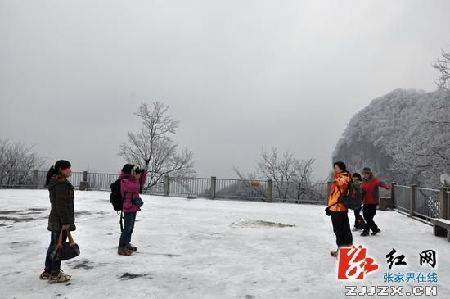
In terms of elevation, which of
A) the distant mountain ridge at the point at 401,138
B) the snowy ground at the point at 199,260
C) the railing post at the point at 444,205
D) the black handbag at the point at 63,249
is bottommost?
the snowy ground at the point at 199,260

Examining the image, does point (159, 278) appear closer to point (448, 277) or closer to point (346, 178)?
point (346, 178)

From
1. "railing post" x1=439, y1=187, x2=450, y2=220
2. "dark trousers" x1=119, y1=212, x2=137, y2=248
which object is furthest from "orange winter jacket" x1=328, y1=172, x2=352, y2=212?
"railing post" x1=439, y1=187, x2=450, y2=220

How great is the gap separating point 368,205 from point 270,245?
3173mm

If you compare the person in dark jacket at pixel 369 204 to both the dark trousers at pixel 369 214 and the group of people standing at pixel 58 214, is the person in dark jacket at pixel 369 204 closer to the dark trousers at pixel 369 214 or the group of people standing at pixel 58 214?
the dark trousers at pixel 369 214

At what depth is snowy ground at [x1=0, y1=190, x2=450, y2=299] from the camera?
5.16 meters

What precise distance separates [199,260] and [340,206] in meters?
2.79

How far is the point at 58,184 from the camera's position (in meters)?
5.26

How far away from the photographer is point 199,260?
272 inches

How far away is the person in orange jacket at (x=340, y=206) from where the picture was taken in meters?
7.08

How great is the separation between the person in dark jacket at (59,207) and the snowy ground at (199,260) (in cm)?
24

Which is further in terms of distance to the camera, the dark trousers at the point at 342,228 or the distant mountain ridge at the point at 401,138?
the distant mountain ridge at the point at 401,138

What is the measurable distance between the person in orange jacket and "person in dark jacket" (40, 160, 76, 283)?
15.0ft

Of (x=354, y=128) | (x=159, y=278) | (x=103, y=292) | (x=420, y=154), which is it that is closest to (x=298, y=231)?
(x=159, y=278)


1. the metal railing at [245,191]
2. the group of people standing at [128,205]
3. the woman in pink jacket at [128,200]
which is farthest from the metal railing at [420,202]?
the woman in pink jacket at [128,200]
